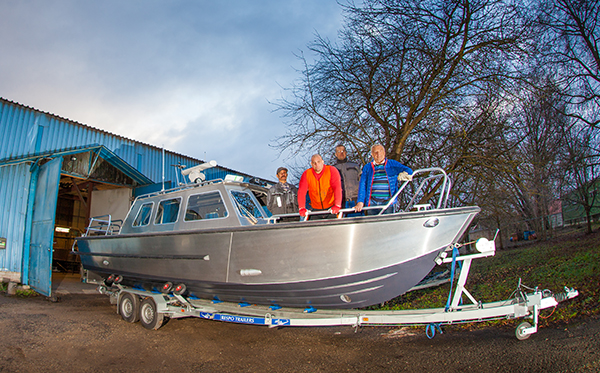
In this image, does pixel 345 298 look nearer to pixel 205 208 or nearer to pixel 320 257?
pixel 320 257

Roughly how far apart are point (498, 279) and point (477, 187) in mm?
2974

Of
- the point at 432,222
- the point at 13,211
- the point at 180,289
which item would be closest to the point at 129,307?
the point at 180,289

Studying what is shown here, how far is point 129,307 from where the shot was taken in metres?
6.36

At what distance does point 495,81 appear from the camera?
6668 millimetres

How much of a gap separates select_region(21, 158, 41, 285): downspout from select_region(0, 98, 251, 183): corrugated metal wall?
94 cm

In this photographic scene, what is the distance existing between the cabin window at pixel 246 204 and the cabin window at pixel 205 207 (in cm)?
22

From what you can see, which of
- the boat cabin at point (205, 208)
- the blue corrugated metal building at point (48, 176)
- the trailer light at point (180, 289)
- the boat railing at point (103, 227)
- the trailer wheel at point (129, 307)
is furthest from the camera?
the blue corrugated metal building at point (48, 176)

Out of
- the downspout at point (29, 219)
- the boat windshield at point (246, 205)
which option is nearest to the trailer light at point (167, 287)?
the boat windshield at point (246, 205)

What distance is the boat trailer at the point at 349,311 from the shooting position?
3.81 m

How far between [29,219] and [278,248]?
787 cm

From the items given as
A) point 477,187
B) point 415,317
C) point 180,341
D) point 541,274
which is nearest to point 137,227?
point 180,341

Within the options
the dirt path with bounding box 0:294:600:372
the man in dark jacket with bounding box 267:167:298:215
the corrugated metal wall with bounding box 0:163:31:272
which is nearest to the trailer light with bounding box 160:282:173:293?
the dirt path with bounding box 0:294:600:372

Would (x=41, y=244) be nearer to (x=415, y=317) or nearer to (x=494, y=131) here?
(x=415, y=317)

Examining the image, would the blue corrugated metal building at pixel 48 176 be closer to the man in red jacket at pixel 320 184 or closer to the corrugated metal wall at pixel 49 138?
the corrugated metal wall at pixel 49 138
